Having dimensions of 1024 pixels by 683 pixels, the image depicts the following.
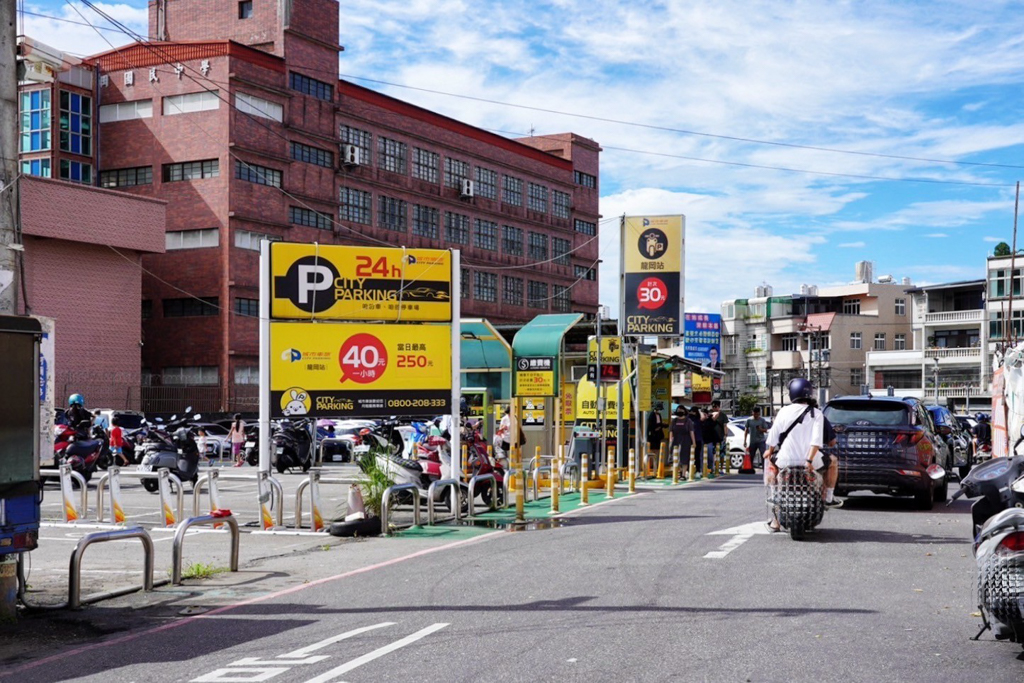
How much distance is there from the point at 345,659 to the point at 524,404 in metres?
26.9

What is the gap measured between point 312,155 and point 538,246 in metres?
22.8

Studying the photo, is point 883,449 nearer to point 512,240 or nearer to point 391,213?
point 391,213

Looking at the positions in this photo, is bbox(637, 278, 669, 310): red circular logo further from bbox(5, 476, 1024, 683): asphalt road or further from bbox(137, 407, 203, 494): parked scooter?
bbox(5, 476, 1024, 683): asphalt road

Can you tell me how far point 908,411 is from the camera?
17.5 metres

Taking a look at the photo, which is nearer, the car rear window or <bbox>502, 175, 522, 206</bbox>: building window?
the car rear window

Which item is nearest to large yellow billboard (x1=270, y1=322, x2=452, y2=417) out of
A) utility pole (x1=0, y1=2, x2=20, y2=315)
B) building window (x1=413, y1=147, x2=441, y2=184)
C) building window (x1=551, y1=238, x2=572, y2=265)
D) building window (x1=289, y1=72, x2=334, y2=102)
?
utility pole (x1=0, y1=2, x2=20, y2=315)

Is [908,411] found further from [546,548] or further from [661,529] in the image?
[546,548]

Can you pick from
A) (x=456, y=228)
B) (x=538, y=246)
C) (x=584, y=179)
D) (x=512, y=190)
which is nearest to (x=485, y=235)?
(x=456, y=228)

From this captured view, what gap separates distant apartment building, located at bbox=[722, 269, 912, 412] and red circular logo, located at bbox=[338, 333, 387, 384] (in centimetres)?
7240

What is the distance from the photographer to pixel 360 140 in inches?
2408

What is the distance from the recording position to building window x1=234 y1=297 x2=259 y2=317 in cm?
5316

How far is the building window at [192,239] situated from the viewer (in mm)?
52969

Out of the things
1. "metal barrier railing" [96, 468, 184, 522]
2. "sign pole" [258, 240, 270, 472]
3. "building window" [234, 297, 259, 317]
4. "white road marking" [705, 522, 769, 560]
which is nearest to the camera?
"white road marking" [705, 522, 769, 560]

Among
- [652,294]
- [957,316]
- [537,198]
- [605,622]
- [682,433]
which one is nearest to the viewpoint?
[605,622]
